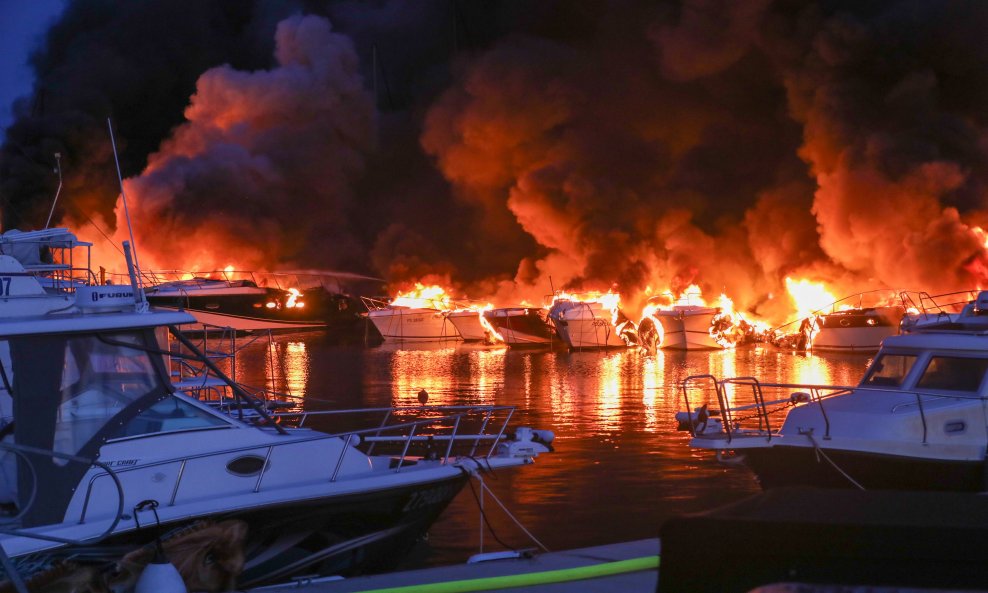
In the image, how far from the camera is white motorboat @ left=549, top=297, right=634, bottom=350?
36.9 meters

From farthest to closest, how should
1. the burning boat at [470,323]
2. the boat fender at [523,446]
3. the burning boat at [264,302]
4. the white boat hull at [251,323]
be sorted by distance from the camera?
the white boat hull at [251,323] < the burning boat at [264,302] < the burning boat at [470,323] < the boat fender at [523,446]

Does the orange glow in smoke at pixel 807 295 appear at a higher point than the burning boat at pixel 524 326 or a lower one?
higher

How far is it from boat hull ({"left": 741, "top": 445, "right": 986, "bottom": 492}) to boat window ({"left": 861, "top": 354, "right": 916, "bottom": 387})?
101 cm

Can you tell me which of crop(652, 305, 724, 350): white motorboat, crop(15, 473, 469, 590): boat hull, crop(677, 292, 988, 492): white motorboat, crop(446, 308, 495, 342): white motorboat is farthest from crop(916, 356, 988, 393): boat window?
crop(446, 308, 495, 342): white motorboat

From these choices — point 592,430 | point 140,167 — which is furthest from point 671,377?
point 140,167

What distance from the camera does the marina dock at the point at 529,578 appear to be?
6477 millimetres

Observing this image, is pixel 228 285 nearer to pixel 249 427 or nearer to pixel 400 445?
pixel 400 445

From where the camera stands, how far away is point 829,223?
4000 centimetres

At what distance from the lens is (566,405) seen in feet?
67.8

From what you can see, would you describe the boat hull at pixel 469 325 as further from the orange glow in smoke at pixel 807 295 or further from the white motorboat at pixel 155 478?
the white motorboat at pixel 155 478

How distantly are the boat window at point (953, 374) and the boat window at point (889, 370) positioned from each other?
0.19m

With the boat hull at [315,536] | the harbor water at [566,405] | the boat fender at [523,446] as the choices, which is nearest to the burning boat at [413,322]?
the harbor water at [566,405]

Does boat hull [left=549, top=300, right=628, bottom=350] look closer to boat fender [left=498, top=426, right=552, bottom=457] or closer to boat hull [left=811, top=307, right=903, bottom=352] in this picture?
boat hull [left=811, top=307, right=903, bottom=352]

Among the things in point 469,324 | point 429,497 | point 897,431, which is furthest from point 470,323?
point 429,497
